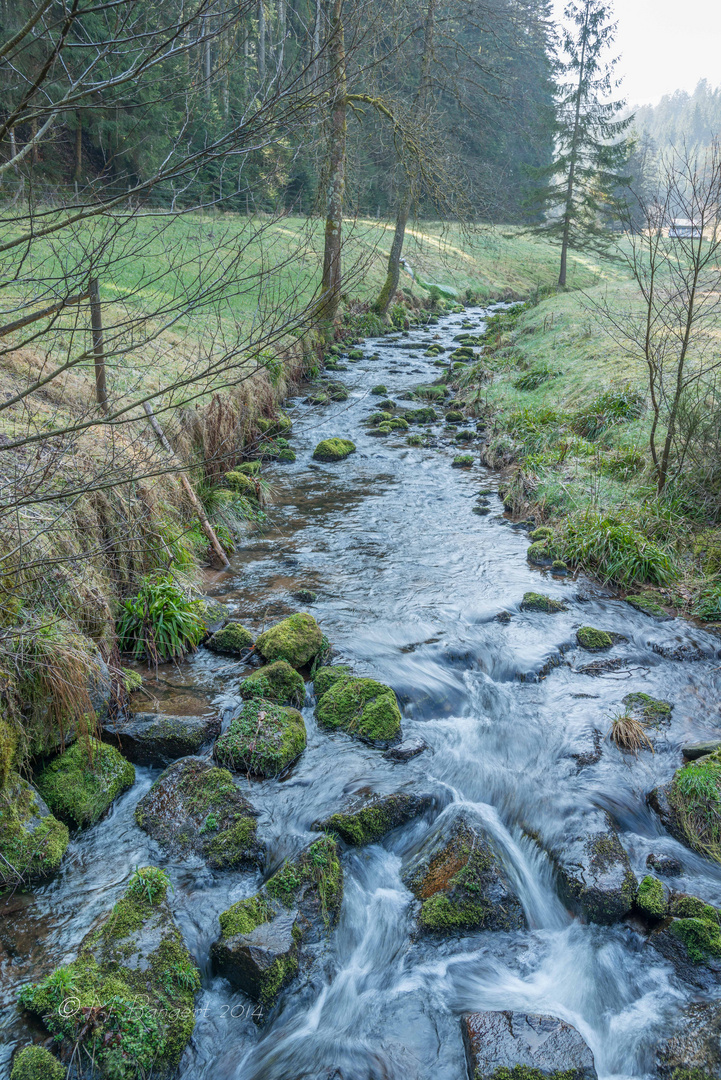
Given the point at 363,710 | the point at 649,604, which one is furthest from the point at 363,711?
the point at 649,604

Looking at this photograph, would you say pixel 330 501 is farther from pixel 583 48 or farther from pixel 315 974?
pixel 583 48

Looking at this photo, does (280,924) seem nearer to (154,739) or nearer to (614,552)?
(154,739)

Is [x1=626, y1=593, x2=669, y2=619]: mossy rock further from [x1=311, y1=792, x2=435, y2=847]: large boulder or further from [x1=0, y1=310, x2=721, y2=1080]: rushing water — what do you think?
[x1=311, y1=792, x2=435, y2=847]: large boulder

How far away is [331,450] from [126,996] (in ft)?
30.1

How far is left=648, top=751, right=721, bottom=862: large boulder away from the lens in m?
4.39

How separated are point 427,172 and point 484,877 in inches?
554

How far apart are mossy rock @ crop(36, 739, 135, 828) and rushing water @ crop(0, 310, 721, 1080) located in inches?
5.2

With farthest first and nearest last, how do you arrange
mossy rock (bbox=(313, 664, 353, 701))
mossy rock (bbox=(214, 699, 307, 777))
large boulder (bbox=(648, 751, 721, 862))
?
mossy rock (bbox=(313, 664, 353, 701)) < mossy rock (bbox=(214, 699, 307, 777)) < large boulder (bbox=(648, 751, 721, 862))

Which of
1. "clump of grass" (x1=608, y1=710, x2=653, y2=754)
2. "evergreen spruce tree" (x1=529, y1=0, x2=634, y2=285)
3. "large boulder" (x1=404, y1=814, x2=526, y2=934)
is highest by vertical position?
"evergreen spruce tree" (x1=529, y1=0, x2=634, y2=285)

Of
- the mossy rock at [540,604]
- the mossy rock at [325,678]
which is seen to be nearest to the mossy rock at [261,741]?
the mossy rock at [325,678]

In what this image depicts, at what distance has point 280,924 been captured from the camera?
12.1 feet

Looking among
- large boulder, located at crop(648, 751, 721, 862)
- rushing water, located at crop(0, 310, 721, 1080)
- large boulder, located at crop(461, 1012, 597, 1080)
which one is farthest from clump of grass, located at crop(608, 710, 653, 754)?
large boulder, located at crop(461, 1012, 597, 1080)

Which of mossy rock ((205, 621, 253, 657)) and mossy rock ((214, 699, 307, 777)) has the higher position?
mossy rock ((205, 621, 253, 657))

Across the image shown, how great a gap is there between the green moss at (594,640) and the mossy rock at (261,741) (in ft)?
9.97
